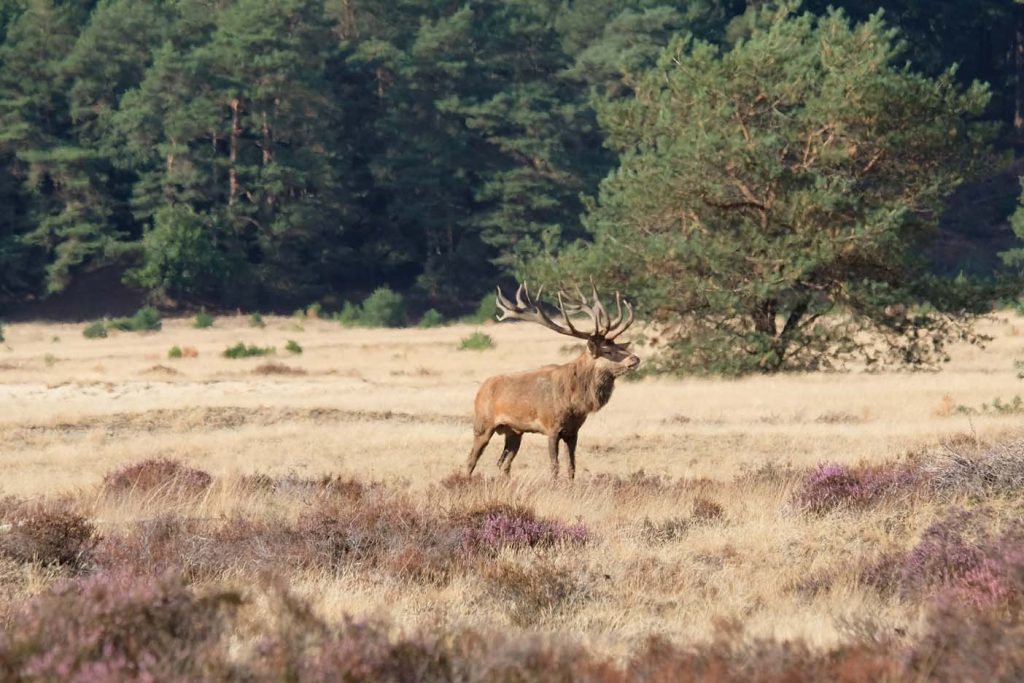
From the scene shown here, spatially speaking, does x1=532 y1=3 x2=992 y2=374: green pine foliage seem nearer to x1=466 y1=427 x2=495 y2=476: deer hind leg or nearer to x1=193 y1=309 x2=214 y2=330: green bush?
x1=466 y1=427 x2=495 y2=476: deer hind leg

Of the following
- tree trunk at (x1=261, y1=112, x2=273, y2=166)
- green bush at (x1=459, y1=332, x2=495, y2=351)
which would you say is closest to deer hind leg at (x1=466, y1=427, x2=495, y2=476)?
green bush at (x1=459, y1=332, x2=495, y2=351)

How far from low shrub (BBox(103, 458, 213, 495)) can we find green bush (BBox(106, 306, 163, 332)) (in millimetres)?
43340

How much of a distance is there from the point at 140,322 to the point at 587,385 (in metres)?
45.9

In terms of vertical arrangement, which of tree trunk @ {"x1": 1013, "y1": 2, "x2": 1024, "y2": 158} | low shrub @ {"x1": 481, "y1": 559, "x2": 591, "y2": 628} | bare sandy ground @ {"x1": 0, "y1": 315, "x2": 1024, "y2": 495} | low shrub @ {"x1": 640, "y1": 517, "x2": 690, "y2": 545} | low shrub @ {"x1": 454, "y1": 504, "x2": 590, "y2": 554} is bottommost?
bare sandy ground @ {"x1": 0, "y1": 315, "x2": 1024, "y2": 495}

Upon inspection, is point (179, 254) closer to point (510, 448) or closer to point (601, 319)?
point (510, 448)

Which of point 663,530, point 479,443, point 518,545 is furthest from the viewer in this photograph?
point 479,443

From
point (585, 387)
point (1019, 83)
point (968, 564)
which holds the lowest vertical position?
point (585, 387)

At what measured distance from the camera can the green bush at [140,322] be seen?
189 ft

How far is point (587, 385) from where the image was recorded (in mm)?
14391

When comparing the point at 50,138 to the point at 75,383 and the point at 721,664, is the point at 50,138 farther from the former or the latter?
the point at 721,664

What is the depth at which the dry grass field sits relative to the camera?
19.5 ft

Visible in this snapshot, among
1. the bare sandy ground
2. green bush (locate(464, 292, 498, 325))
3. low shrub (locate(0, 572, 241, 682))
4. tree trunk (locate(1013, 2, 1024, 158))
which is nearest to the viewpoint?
low shrub (locate(0, 572, 241, 682))

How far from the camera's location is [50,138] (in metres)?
64.9

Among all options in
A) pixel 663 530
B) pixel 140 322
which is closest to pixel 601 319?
pixel 663 530
